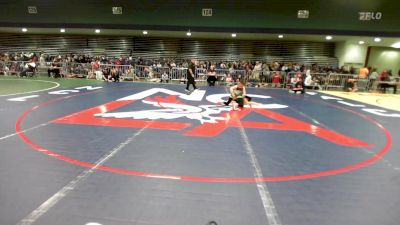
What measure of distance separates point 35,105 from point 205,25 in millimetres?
15469

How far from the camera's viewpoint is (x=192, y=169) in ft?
15.7

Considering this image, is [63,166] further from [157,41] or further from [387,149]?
[157,41]

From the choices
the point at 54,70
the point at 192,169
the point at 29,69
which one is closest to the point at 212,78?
the point at 54,70

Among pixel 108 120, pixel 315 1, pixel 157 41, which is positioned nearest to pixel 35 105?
pixel 108 120

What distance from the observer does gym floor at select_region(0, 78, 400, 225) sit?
→ 11.3 feet

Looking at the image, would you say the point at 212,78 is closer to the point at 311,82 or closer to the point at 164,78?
the point at 164,78

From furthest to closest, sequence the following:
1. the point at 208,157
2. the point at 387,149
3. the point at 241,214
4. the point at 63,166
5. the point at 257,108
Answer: the point at 257,108, the point at 387,149, the point at 208,157, the point at 63,166, the point at 241,214

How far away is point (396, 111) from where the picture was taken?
11477mm

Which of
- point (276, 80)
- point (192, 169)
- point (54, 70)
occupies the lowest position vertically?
point (192, 169)

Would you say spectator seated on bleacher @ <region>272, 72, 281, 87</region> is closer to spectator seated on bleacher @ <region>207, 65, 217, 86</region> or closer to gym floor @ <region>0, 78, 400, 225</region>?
spectator seated on bleacher @ <region>207, 65, 217, 86</region>

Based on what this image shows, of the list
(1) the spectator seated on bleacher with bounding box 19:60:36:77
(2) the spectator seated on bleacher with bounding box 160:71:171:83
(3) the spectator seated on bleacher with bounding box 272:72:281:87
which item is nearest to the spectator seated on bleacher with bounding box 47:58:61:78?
(1) the spectator seated on bleacher with bounding box 19:60:36:77

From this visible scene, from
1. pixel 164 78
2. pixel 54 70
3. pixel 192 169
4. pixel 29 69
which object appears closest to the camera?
pixel 192 169

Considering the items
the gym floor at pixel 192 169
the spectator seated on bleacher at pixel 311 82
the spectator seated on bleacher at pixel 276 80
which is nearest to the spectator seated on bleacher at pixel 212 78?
the spectator seated on bleacher at pixel 276 80

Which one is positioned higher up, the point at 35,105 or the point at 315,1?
the point at 315,1
